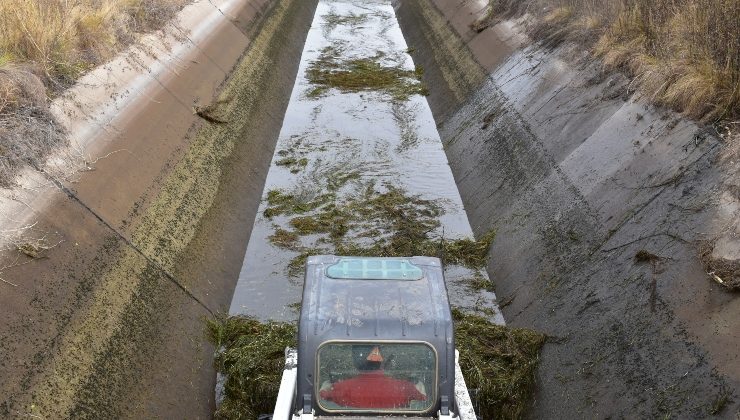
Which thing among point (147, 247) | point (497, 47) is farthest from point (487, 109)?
point (147, 247)

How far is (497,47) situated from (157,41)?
835 centimetres

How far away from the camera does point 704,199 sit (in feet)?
26.3

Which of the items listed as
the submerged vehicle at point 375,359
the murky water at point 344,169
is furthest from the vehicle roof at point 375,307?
the murky water at point 344,169

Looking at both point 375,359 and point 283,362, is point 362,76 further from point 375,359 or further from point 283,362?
point 375,359

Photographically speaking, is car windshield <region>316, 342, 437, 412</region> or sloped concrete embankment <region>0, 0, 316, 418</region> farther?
sloped concrete embankment <region>0, 0, 316, 418</region>

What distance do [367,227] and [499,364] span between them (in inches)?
177

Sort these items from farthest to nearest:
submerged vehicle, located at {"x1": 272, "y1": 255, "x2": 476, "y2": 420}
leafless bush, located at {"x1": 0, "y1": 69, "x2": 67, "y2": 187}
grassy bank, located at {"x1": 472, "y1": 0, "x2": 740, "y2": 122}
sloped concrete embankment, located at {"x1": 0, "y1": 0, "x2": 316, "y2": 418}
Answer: grassy bank, located at {"x1": 472, "y1": 0, "x2": 740, "y2": 122} < leafless bush, located at {"x1": 0, "y1": 69, "x2": 67, "y2": 187} < sloped concrete embankment, located at {"x1": 0, "y1": 0, "x2": 316, "y2": 418} < submerged vehicle, located at {"x1": 272, "y1": 255, "x2": 476, "y2": 420}

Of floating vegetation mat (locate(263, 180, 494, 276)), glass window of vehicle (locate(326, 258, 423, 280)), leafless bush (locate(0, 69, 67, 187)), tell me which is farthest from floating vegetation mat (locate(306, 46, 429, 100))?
glass window of vehicle (locate(326, 258, 423, 280))

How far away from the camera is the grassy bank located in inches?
373

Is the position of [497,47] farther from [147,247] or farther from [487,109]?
[147,247]

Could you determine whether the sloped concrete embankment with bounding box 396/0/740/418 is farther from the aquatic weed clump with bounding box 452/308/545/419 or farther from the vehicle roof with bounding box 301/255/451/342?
the vehicle roof with bounding box 301/255/451/342

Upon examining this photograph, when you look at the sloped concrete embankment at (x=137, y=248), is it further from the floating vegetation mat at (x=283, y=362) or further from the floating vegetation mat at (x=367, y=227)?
the floating vegetation mat at (x=367, y=227)

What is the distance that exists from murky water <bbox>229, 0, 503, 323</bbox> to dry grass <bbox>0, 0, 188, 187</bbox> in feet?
10.6

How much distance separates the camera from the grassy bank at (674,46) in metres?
9.47
